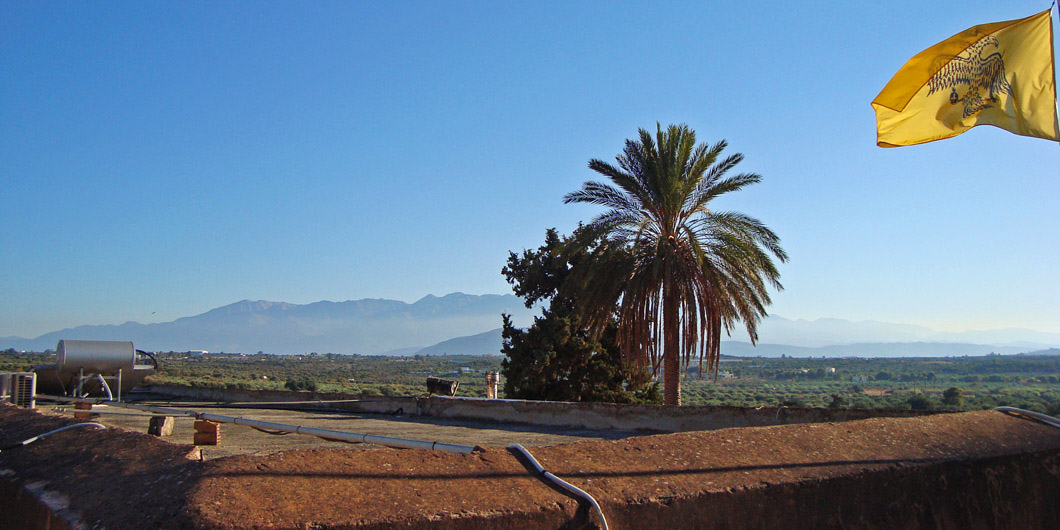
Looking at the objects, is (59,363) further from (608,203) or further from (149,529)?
(149,529)

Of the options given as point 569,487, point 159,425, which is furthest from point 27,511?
point 159,425

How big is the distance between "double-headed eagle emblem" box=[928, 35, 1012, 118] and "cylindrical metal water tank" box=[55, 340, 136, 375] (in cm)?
1573

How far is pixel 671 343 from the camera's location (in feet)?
58.0

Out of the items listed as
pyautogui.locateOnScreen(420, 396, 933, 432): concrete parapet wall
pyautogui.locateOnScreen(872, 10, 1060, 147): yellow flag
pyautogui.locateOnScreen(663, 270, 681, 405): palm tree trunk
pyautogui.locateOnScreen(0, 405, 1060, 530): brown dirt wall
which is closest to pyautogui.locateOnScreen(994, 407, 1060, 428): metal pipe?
pyautogui.locateOnScreen(0, 405, 1060, 530): brown dirt wall

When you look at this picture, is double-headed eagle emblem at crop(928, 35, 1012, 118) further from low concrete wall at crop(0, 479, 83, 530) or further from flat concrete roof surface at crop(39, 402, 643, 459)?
low concrete wall at crop(0, 479, 83, 530)

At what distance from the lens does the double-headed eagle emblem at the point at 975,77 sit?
684 centimetres

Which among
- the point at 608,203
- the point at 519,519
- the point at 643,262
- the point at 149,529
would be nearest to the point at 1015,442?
the point at 519,519

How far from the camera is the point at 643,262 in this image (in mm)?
17453

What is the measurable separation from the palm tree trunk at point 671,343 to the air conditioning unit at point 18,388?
1191 centimetres

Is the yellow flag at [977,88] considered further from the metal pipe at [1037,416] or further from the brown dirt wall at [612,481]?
the brown dirt wall at [612,481]

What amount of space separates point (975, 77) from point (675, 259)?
10.3 meters

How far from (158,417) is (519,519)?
5.51 meters

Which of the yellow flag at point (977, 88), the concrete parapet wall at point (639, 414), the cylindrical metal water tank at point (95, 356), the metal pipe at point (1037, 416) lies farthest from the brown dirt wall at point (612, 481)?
the cylindrical metal water tank at point (95, 356)

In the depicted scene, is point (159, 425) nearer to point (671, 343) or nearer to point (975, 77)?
point (975, 77)
